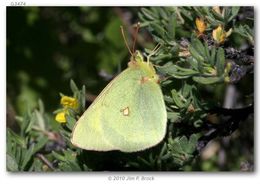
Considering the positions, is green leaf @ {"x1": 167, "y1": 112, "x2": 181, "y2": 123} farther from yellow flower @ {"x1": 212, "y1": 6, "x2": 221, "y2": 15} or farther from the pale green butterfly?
yellow flower @ {"x1": 212, "y1": 6, "x2": 221, "y2": 15}

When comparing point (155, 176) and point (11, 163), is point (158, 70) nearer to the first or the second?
point (155, 176)

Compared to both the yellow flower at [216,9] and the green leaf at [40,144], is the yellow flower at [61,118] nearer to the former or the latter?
the green leaf at [40,144]

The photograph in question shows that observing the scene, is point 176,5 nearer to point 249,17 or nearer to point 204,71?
point 249,17

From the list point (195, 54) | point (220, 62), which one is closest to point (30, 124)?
point (195, 54)

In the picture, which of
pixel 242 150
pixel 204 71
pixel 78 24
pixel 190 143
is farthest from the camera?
pixel 78 24

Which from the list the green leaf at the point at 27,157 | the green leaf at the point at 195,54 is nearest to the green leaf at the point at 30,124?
the green leaf at the point at 27,157
